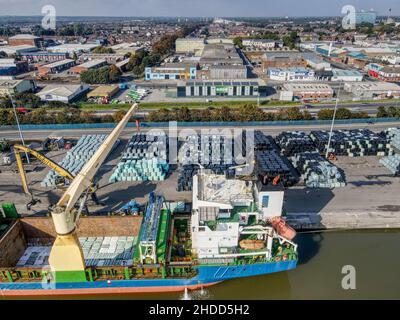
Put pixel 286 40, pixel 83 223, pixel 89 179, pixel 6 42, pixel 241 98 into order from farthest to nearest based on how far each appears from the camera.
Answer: pixel 6 42 → pixel 286 40 → pixel 241 98 → pixel 83 223 → pixel 89 179

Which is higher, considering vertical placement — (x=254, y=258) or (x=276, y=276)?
(x=254, y=258)

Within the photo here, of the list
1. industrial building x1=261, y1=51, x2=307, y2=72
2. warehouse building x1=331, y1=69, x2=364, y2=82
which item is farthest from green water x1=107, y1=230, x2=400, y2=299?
industrial building x1=261, y1=51, x2=307, y2=72

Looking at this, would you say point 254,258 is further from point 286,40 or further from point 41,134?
point 286,40

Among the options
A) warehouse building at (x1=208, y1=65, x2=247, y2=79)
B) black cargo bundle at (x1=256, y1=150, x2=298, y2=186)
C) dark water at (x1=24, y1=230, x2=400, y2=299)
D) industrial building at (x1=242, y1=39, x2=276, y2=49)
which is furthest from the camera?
industrial building at (x1=242, y1=39, x2=276, y2=49)

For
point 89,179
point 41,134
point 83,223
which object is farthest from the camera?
point 41,134

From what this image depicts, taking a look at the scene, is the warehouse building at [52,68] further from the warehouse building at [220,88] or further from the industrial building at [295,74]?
the industrial building at [295,74]

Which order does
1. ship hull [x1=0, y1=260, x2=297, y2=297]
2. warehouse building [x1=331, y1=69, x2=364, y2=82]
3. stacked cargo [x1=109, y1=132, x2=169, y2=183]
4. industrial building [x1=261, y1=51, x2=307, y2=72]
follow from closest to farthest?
1. ship hull [x1=0, y1=260, x2=297, y2=297]
2. stacked cargo [x1=109, y1=132, x2=169, y2=183]
3. warehouse building [x1=331, y1=69, x2=364, y2=82]
4. industrial building [x1=261, y1=51, x2=307, y2=72]

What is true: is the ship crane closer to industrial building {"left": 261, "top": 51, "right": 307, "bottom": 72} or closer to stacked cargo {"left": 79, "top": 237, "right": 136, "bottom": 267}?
stacked cargo {"left": 79, "top": 237, "right": 136, "bottom": 267}
